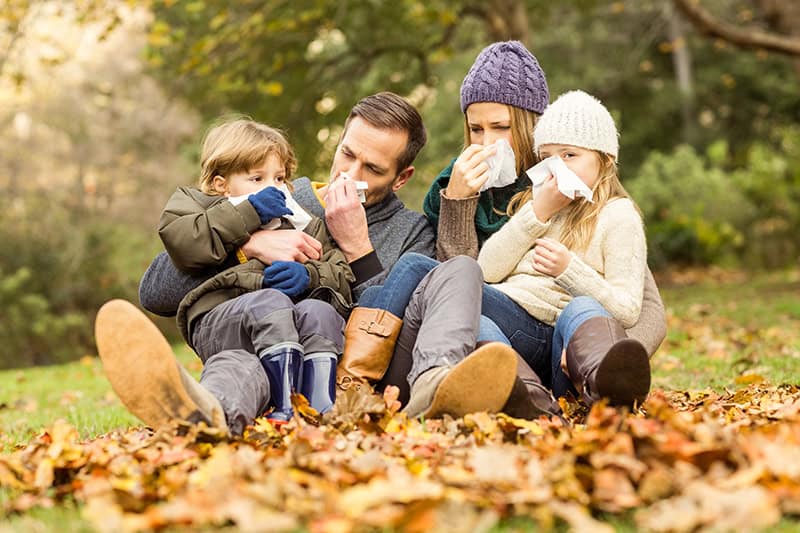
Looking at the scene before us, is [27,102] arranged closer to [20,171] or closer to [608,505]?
[20,171]

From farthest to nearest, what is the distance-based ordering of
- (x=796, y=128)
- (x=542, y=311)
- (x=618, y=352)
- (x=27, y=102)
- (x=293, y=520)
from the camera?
(x=796, y=128) → (x=27, y=102) → (x=542, y=311) → (x=618, y=352) → (x=293, y=520)

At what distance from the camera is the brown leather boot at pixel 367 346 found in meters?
3.21

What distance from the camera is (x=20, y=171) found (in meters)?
20.5

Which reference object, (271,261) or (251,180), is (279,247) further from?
(251,180)

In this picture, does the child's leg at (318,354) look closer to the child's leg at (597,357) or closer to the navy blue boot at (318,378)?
the navy blue boot at (318,378)

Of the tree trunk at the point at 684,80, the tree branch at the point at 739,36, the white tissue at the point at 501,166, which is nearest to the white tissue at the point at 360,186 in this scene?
the white tissue at the point at 501,166

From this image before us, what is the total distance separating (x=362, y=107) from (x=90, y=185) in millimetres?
19255

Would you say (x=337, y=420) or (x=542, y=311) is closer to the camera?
(x=337, y=420)

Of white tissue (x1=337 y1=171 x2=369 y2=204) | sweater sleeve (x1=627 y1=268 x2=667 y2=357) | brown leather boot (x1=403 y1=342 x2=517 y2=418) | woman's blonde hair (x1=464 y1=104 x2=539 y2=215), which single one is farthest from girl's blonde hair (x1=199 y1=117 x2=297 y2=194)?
A: sweater sleeve (x1=627 y1=268 x2=667 y2=357)

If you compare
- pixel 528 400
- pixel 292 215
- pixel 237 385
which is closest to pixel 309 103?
pixel 292 215

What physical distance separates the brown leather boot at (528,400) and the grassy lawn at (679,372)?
98 cm

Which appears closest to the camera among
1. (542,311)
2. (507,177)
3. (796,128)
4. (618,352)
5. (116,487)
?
(116,487)

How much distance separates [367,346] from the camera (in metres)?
3.22

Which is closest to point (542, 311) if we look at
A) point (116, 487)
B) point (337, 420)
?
point (337, 420)
